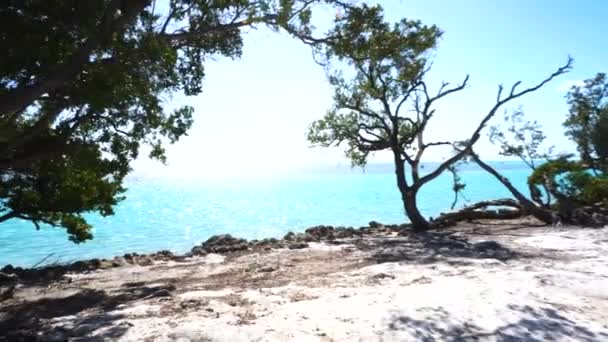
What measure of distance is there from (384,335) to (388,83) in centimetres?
1408

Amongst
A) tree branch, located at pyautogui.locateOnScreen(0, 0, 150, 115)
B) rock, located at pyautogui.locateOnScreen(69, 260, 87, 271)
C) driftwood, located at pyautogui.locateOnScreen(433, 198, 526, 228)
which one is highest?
tree branch, located at pyautogui.locateOnScreen(0, 0, 150, 115)

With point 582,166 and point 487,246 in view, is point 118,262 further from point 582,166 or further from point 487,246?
point 582,166

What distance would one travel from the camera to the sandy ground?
570 cm

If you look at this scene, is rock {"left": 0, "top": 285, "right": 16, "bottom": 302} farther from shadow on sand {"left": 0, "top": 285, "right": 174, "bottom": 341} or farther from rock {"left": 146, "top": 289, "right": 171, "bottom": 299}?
rock {"left": 146, "top": 289, "right": 171, "bottom": 299}

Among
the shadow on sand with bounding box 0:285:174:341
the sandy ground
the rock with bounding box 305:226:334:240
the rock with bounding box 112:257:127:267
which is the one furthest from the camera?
the rock with bounding box 305:226:334:240

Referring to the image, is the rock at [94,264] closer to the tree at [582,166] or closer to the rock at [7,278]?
the rock at [7,278]

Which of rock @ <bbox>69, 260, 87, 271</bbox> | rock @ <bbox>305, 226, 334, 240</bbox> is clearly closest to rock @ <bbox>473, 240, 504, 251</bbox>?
rock @ <bbox>305, 226, 334, 240</bbox>

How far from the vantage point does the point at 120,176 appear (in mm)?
11141

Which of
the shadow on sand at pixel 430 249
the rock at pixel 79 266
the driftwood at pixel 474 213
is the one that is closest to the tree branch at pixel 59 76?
the rock at pixel 79 266

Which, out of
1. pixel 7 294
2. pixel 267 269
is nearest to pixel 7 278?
pixel 7 294

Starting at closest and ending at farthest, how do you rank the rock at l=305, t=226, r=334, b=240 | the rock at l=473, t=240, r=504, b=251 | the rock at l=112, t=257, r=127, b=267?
the rock at l=473, t=240, r=504, b=251, the rock at l=112, t=257, r=127, b=267, the rock at l=305, t=226, r=334, b=240

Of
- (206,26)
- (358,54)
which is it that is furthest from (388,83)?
(206,26)

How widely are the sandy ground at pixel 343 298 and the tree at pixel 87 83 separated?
2629mm

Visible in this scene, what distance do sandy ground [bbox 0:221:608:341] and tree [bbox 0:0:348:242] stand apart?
8.63 ft
